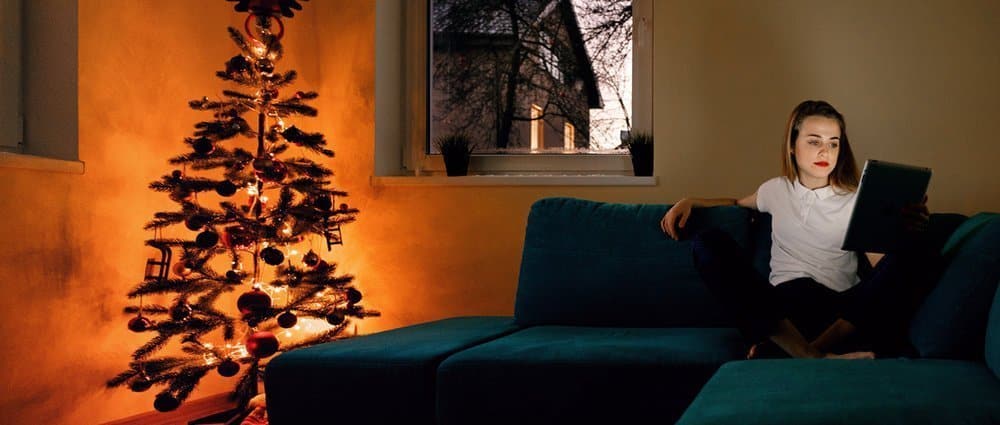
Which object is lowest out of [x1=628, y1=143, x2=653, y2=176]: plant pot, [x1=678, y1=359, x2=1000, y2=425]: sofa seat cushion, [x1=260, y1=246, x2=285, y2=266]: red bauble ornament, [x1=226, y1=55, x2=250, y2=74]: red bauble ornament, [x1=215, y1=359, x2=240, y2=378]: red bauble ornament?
[x1=215, y1=359, x2=240, y2=378]: red bauble ornament

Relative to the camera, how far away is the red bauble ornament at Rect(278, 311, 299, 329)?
300 centimetres

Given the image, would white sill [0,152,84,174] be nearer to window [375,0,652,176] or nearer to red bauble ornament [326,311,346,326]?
red bauble ornament [326,311,346,326]

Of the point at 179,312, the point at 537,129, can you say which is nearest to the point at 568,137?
the point at 537,129

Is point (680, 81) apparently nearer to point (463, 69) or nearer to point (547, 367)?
point (463, 69)

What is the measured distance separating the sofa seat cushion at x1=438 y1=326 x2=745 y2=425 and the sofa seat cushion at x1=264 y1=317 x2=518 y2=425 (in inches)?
2.1

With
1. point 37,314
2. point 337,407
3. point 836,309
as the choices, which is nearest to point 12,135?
point 37,314

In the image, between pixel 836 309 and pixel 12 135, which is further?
pixel 12 135

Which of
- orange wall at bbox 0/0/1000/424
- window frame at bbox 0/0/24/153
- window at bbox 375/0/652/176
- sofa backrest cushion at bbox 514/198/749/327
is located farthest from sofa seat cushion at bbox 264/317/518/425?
window at bbox 375/0/652/176

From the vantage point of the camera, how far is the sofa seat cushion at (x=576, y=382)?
2104 mm

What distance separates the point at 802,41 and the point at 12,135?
2.64m

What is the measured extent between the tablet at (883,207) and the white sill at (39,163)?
2256mm

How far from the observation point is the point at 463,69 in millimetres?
3879

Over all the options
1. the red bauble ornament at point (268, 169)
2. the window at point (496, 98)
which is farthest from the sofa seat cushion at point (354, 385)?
the window at point (496, 98)

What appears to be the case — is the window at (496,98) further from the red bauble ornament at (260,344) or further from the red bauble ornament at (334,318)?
the red bauble ornament at (260,344)
